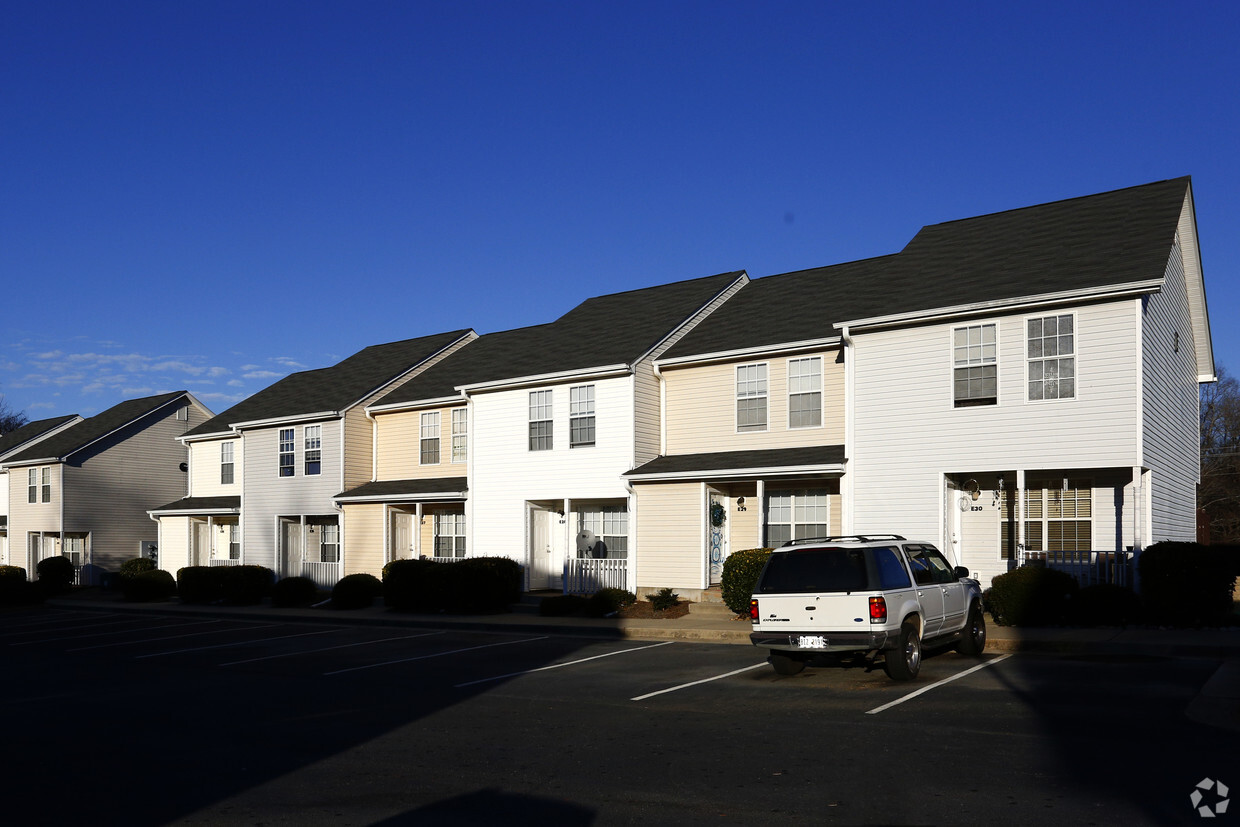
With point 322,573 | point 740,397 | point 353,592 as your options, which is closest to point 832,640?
point 740,397


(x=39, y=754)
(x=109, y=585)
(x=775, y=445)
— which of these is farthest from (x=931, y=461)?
(x=109, y=585)

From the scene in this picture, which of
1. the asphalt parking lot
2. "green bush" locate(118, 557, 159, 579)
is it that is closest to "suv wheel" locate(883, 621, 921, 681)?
the asphalt parking lot

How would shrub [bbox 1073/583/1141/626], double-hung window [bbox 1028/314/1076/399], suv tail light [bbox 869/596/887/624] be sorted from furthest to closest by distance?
double-hung window [bbox 1028/314/1076/399], shrub [bbox 1073/583/1141/626], suv tail light [bbox 869/596/887/624]

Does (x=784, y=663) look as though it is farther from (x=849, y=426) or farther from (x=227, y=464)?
(x=227, y=464)

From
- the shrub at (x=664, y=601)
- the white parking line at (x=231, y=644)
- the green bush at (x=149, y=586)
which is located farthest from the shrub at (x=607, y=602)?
the green bush at (x=149, y=586)

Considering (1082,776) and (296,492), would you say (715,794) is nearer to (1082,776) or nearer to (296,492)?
(1082,776)

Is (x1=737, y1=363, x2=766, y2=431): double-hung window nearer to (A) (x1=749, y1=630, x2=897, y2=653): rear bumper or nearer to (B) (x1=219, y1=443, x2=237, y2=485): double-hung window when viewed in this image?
(A) (x1=749, y1=630, x2=897, y2=653): rear bumper

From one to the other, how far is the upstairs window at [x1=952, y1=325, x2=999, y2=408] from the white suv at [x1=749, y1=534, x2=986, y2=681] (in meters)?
6.73

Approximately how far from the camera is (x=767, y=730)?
10477 millimetres

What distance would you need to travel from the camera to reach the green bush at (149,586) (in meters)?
37.0

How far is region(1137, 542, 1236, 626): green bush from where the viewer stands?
1756 cm

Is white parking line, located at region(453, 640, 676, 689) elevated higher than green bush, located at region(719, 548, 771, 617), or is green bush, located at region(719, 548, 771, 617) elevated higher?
green bush, located at region(719, 548, 771, 617)

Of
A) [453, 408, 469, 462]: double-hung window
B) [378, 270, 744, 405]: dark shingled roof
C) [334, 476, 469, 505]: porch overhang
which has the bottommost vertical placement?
[334, 476, 469, 505]: porch overhang

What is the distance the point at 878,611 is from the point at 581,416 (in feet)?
50.0
